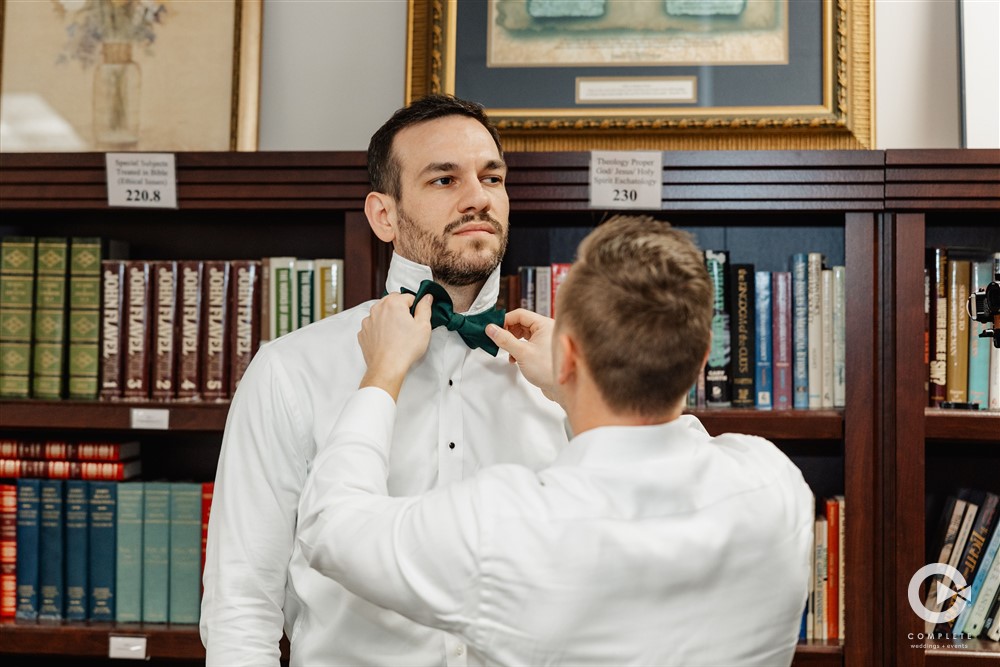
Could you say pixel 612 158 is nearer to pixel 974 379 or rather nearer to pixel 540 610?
pixel 974 379

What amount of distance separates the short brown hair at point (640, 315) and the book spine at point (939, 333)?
1145mm

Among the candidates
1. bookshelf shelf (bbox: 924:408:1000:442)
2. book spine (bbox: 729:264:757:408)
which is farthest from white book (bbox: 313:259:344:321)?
bookshelf shelf (bbox: 924:408:1000:442)

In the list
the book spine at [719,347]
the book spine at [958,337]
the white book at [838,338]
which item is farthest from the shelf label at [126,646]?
the book spine at [958,337]

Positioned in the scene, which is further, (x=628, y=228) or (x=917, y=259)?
(x=917, y=259)

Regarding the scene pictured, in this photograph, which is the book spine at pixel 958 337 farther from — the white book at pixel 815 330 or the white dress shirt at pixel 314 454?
the white dress shirt at pixel 314 454

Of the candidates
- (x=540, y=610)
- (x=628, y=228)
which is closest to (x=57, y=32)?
(x=628, y=228)

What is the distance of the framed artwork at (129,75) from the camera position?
2.17m

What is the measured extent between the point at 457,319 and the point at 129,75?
1.36 meters

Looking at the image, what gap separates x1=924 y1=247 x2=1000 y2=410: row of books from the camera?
73.2 inches

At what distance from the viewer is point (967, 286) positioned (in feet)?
6.13

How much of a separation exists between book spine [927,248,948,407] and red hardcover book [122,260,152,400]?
5.64 feet

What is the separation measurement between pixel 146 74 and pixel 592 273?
1683mm

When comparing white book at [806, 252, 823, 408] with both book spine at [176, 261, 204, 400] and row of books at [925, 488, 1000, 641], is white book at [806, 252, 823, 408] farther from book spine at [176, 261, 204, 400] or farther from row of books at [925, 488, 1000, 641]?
book spine at [176, 261, 204, 400]

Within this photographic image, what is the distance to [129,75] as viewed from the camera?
2180 millimetres
